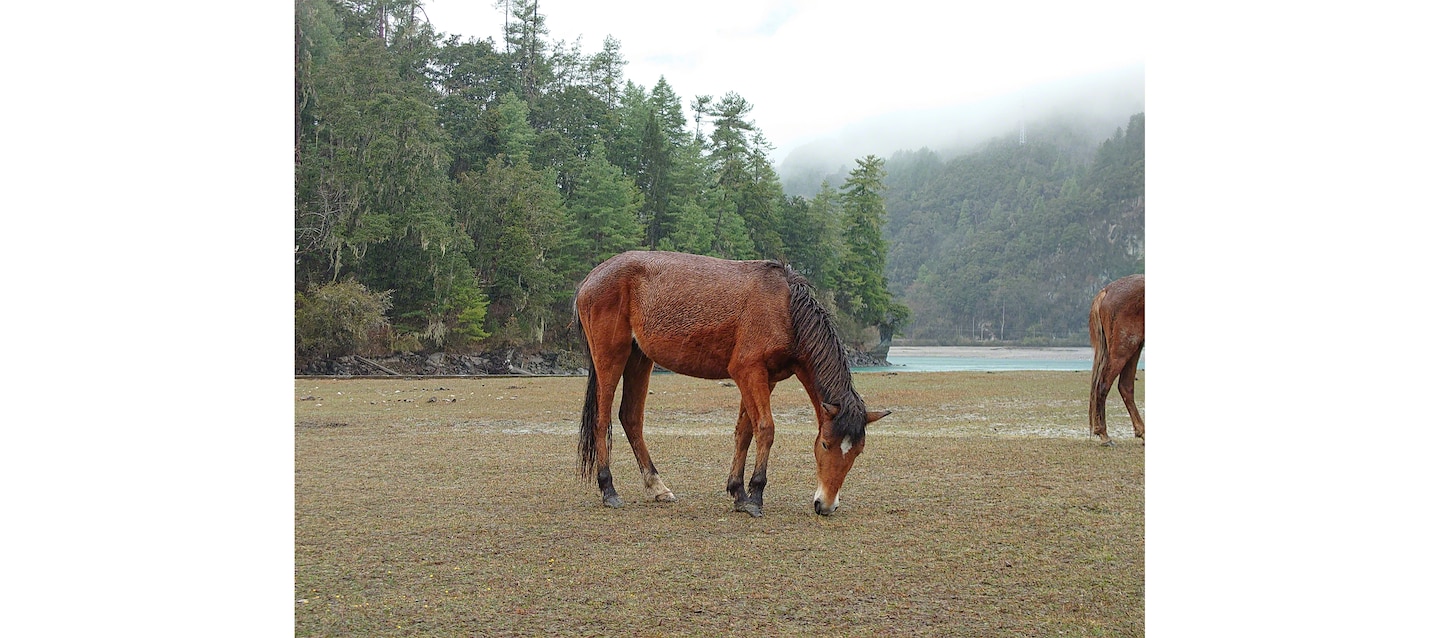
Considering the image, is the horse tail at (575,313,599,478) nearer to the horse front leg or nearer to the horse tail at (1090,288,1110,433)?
the horse front leg

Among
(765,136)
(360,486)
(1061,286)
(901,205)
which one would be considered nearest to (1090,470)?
(360,486)

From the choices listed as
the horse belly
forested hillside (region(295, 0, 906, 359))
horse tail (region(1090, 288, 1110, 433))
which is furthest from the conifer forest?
the horse belly

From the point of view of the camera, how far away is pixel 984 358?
53.6 feet

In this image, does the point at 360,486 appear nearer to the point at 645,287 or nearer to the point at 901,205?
the point at 645,287

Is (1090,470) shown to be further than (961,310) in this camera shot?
No

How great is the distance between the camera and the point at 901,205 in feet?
61.0

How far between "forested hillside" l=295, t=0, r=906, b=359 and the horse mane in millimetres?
8501

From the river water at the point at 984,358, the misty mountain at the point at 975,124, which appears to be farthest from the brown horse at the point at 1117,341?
the river water at the point at 984,358

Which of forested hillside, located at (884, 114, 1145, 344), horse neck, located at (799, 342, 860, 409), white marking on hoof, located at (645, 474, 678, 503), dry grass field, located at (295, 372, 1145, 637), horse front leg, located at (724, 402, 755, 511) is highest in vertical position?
forested hillside, located at (884, 114, 1145, 344)

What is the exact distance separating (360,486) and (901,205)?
14775 mm

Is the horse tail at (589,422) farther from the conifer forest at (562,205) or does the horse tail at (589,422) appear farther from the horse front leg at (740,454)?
the conifer forest at (562,205)

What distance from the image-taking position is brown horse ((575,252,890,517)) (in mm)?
4457

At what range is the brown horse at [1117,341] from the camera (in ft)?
23.2
